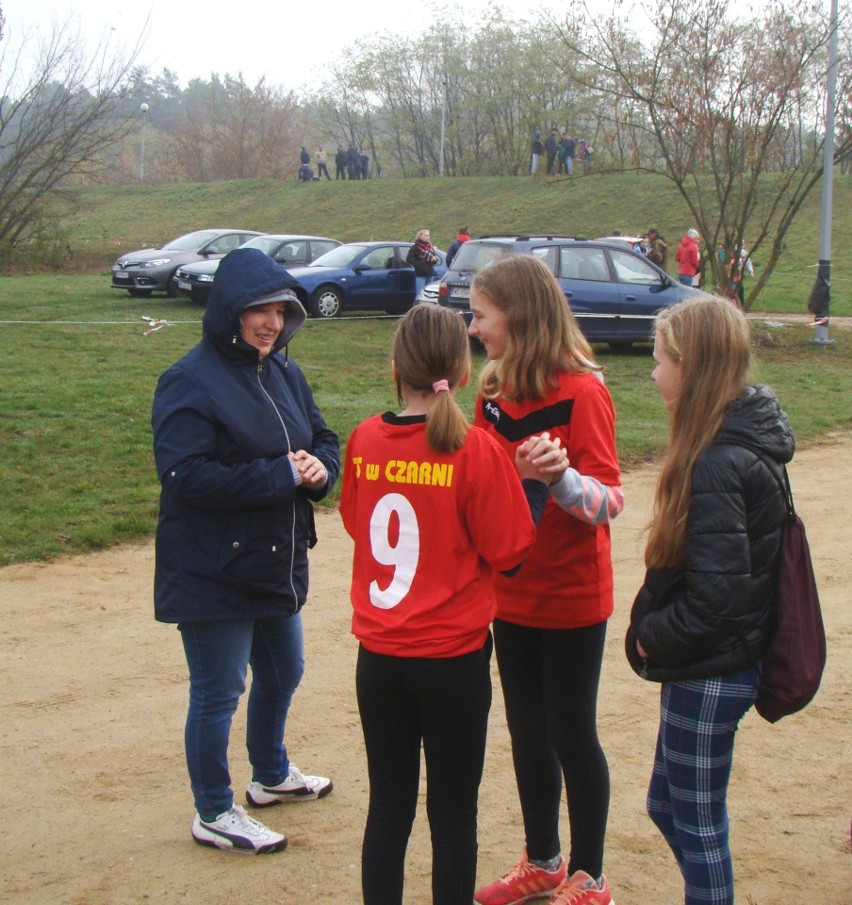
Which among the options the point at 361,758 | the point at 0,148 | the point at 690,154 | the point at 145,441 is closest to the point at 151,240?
the point at 0,148

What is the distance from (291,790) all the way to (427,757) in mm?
1252

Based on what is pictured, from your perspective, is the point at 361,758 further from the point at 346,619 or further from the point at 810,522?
the point at 810,522

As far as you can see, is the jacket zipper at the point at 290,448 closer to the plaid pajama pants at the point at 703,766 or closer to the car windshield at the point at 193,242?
the plaid pajama pants at the point at 703,766

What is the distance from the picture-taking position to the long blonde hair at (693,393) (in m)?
2.60

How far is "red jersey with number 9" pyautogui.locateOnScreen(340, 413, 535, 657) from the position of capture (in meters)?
2.66

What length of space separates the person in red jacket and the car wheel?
258 inches

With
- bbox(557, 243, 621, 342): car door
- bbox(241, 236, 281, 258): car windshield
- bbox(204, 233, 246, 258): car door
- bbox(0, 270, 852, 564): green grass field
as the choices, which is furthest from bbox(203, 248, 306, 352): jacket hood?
bbox(204, 233, 246, 258): car door

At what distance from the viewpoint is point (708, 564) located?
2.51 metres

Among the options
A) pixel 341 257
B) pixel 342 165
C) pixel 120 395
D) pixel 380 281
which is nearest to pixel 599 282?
pixel 380 281

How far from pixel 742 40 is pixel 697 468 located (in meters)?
16.7

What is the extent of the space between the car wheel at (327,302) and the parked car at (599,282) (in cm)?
383

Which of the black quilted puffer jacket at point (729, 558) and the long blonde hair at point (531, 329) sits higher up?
the long blonde hair at point (531, 329)

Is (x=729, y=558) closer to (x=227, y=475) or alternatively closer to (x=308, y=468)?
(x=308, y=468)

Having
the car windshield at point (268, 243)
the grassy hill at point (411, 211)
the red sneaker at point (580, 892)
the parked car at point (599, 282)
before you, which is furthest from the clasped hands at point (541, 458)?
the grassy hill at point (411, 211)
